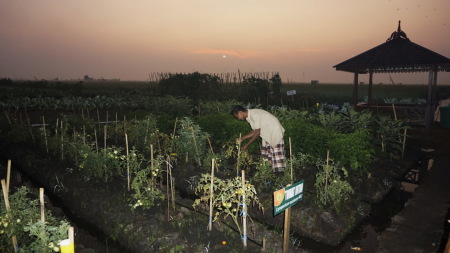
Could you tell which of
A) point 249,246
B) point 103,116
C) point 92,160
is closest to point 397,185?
point 249,246

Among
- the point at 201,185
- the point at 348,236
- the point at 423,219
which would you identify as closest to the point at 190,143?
the point at 201,185

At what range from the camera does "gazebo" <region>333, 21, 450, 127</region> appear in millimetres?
12648

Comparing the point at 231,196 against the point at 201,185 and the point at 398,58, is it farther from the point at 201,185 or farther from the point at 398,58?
the point at 398,58

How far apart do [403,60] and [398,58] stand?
28cm

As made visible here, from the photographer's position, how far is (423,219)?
4.85 metres

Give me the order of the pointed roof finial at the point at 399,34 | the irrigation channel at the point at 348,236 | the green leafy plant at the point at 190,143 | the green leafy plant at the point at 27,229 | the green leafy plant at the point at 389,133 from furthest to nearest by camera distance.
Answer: the pointed roof finial at the point at 399,34, the green leafy plant at the point at 389,133, the green leafy plant at the point at 190,143, the irrigation channel at the point at 348,236, the green leafy plant at the point at 27,229

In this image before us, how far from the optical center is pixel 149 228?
4336 millimetres

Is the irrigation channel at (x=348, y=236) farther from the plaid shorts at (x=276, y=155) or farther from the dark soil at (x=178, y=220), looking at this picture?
the plaid shorts at (x=276, y=155)

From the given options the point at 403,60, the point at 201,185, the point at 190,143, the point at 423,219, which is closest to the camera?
the point at 201,185

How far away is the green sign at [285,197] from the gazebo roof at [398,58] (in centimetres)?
1257

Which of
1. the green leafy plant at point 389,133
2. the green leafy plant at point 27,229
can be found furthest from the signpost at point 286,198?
the green leafy plant at point 389,133

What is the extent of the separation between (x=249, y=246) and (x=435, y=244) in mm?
2728

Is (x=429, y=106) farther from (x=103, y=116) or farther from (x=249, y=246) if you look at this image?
(x=103, y=116)

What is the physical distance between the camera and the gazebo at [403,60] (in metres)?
12.6
